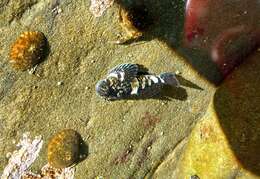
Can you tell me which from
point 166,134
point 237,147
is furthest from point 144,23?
point 237,147

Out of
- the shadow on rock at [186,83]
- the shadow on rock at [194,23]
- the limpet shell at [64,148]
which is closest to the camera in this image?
the shadow on rock at [194,23]

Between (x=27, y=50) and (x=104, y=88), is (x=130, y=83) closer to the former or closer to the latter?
(x=104, y=88)

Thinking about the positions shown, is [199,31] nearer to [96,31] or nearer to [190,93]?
[190,93]

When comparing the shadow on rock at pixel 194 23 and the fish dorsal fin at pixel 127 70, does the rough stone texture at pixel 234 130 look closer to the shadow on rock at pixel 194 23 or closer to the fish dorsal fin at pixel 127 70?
the shadow on rock at pixel 194 23

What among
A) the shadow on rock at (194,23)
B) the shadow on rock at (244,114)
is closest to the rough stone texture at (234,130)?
the shadow on rock at (244,114)

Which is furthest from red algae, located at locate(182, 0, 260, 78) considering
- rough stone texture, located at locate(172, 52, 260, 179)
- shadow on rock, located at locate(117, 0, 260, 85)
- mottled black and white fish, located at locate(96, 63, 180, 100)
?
mottled black and white fish, located at locate(96, 63, 180, 100)

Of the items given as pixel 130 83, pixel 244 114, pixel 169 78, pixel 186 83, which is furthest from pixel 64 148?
pixel 244 114
